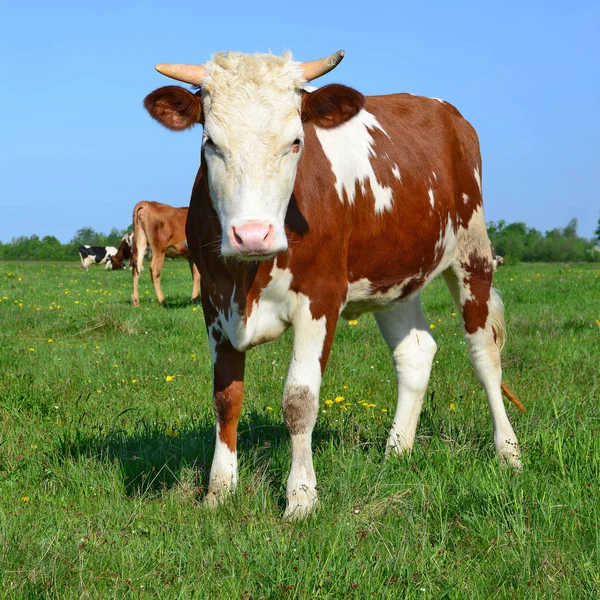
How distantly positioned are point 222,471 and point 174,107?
6.57 feet

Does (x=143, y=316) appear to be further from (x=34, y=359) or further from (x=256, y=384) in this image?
(x=256, y=384)

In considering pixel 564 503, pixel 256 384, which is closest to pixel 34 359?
pixel 256 384

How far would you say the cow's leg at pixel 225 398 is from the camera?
4.38m

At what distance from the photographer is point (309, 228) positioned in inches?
163

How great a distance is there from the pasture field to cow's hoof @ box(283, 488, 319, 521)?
0.22ft

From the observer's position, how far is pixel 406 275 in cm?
513

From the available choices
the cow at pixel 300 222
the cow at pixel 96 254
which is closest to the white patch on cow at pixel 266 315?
the cow at pixel 300 222

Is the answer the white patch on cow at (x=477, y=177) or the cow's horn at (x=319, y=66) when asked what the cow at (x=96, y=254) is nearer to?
the white patch on cow at (x=477, y=177)

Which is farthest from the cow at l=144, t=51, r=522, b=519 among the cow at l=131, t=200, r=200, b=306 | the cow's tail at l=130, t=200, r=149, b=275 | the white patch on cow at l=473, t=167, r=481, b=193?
the cow's tail at l=130, t=200, r=149, b=275

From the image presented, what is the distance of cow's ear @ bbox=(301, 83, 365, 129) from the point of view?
412 cm

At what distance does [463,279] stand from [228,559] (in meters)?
3.30

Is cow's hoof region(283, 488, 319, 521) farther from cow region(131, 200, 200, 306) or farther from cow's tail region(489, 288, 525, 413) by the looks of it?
cow region(131, 200, 200, 306)

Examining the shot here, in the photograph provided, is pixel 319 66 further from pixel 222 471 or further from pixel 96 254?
pixel 96 254

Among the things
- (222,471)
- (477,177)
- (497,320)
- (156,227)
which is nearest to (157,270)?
(156,227)
